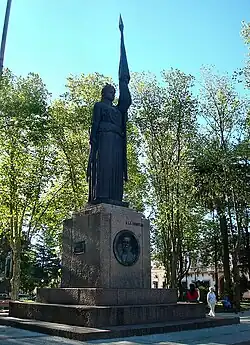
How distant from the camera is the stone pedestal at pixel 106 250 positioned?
9.91m

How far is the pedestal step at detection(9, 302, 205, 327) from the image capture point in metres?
8.22

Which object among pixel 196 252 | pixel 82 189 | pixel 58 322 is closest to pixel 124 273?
pixel 58 322

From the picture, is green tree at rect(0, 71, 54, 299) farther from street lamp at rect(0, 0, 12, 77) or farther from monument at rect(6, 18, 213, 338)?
monument at rect(6, 18, 213, 338)

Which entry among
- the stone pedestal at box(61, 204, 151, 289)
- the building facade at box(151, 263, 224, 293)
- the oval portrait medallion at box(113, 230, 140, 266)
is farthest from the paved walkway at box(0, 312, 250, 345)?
the building facade at box(151, 263, 224, 293)

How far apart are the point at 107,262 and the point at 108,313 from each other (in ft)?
5.73

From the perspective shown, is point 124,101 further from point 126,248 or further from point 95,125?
point 126,248

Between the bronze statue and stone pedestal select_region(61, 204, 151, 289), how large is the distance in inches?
27.5

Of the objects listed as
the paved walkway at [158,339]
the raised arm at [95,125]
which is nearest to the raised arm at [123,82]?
the raised arm at [95,125]

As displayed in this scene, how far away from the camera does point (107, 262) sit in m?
9.88

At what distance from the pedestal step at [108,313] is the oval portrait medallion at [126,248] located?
4.91 ft

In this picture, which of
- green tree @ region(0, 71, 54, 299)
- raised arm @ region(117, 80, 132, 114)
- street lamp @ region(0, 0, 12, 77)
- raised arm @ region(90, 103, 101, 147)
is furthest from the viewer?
green tree @ region(0, 71, 54, 299)

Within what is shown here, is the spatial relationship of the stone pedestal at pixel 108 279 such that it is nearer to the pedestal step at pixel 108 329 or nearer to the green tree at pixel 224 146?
the pedestal step at pixel 108 329

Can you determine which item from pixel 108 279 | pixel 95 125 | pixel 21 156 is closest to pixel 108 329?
pixel 108 279

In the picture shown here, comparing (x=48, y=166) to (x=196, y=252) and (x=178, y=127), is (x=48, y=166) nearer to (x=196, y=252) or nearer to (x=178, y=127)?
(x=178, y=127)
